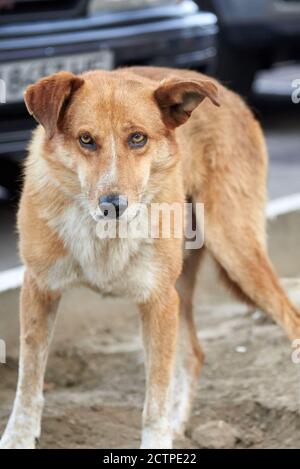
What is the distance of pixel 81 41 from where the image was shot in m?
7.11

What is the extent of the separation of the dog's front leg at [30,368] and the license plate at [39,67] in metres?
2.37

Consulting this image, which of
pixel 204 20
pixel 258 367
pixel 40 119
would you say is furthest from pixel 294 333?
pixel 204 20

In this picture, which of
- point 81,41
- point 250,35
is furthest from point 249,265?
point 250,35

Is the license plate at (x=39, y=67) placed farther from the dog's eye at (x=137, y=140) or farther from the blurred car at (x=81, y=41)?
the dog's eye at (x=137, y=140)

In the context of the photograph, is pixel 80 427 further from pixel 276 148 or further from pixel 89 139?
pixel 276 148

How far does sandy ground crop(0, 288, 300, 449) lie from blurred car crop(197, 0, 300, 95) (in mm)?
4335

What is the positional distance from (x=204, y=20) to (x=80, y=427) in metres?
3.75

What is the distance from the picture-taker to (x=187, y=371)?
539 cm

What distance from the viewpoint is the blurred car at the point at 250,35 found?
10008mm

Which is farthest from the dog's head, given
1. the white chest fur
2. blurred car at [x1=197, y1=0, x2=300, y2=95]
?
blurred car at [x1=197, y1=0, x2=300, y2=95]

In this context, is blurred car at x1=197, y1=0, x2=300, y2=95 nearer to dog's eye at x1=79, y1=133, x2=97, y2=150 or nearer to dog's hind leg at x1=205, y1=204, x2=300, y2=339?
dog's hind leg at x1=205, y1=204, x2=300, y2=339

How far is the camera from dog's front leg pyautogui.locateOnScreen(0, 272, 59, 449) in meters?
4.60

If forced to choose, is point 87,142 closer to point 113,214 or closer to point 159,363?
point 113,214

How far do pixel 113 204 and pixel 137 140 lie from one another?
1.05ft
